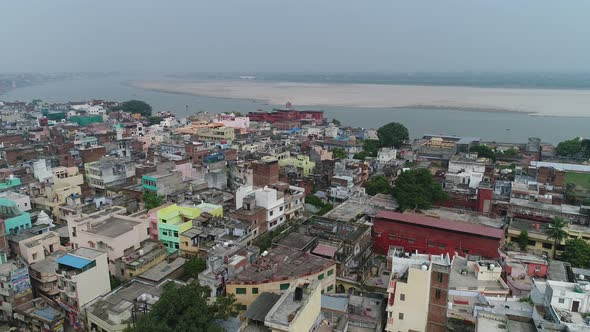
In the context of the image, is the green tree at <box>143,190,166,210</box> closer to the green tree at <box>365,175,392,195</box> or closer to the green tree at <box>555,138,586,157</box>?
the green tree at <box>365,175,392,195</box>

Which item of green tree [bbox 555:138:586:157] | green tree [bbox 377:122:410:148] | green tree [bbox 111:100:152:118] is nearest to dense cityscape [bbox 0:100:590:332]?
green tree [bbox 555:138:586:157]

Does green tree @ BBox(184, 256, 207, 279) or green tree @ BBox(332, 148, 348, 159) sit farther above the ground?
green tree @ BBox(332, 148, 348, 159)

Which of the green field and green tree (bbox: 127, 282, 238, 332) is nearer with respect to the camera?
green tree (bbox: 127, 282, 238, 332)

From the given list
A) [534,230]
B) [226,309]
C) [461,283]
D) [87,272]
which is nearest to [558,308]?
[461,283]

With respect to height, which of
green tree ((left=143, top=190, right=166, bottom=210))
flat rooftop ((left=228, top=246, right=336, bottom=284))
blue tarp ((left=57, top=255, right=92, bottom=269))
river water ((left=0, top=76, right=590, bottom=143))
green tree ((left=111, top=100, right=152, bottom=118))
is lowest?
river water ((left=0, top=76, right=590, bottom=143))

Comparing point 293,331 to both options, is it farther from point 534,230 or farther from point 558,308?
point 534,230

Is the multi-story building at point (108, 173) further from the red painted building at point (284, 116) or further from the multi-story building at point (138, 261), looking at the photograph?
the red painted building at point (284, 116)

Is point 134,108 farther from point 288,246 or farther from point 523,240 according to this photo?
point 523,240
